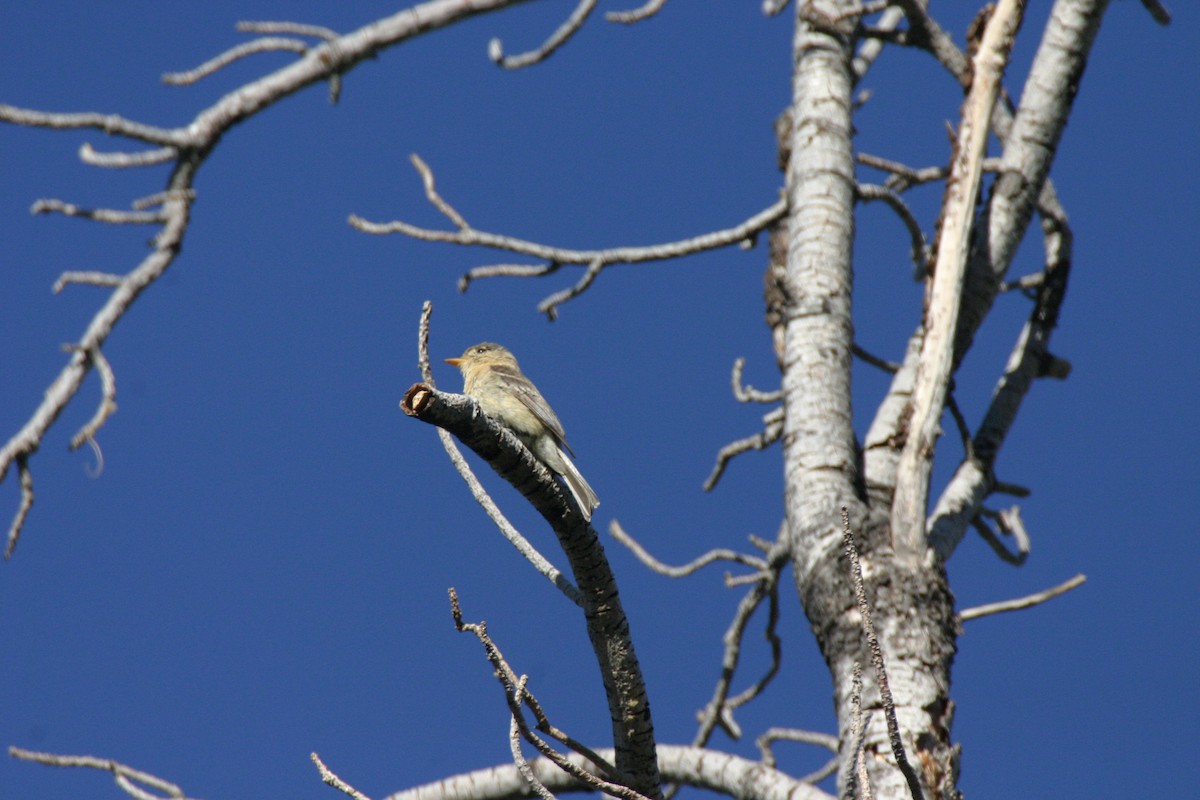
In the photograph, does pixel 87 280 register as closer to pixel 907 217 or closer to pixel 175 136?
pixel 175 136

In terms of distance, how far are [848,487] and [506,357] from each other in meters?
2.92

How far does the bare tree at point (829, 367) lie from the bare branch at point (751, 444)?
0.04 ft

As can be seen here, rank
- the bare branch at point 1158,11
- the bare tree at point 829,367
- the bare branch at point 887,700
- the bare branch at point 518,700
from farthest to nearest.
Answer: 1. the bare branch at point 1158,11
2. the bare tree at point 829,367
3. the bare branch at point 518,700
4. the bare branch at point 887,700

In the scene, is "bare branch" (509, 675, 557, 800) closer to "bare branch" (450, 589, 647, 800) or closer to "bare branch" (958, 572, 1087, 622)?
"bare branch" (450, 589, 647, 800)

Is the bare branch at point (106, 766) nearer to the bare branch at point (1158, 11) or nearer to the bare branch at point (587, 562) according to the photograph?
the bare branch at point (587, 562)

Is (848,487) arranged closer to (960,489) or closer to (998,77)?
(960,489)

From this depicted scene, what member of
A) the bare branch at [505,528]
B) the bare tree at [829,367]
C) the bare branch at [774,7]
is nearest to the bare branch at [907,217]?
the bare tree at [829,367]

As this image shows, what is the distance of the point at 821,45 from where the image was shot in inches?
254

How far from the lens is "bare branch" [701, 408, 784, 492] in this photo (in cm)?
624

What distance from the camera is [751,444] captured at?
6559 mm

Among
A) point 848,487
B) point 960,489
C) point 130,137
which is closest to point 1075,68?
point 960,489

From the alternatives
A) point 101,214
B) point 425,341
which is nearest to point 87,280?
point 101,214

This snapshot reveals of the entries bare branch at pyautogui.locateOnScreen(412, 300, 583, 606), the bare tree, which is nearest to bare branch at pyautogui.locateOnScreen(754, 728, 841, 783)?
the bare tree

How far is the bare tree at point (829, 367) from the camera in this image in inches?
169
